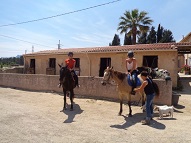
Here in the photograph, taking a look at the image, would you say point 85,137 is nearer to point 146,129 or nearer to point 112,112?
point 146,129

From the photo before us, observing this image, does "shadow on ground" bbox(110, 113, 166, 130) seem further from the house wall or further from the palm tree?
the palm tree

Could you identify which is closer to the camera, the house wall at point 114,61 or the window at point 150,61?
the house wall at point 114,61

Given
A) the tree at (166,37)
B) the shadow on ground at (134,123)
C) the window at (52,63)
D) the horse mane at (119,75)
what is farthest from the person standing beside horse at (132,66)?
the tree at (166,37)

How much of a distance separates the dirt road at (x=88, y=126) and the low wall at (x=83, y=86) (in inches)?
31.0

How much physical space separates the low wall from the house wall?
4.83 metres

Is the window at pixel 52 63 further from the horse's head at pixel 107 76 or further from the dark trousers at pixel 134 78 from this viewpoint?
the dark trousers at pixel 134 78

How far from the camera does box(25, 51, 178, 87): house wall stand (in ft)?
45.5

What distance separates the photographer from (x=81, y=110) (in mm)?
8703

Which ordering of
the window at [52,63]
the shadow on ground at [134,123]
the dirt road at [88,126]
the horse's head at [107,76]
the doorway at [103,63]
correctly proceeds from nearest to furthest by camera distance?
the dirt road at [88,126]
the shadow on ground at [134,123]
the horse's head at [107,76]
the doorway at [103,63]
the window at [52,63]

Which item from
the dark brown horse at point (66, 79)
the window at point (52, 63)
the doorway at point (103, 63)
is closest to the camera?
the dark brown horse at point (66, 79)

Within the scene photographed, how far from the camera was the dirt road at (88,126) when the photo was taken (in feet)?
17.3

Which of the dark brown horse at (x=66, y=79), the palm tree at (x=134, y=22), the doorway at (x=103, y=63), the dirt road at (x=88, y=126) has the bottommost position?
the dirt road at (x=88, y=126)

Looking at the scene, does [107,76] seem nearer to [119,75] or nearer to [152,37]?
[119,75]

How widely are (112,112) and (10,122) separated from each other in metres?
3.58
